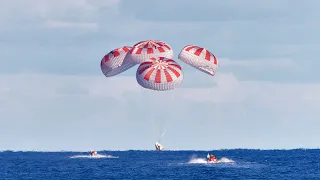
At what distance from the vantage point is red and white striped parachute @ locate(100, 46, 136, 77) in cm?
10012

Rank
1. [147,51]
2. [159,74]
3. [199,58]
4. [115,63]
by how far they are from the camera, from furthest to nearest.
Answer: [115,63], [199,58], [147,51], [159,74]

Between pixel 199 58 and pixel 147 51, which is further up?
pixel 147 51

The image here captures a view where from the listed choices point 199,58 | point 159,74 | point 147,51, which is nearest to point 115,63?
point 147,51

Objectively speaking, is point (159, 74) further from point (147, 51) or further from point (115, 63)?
point (115, 63)

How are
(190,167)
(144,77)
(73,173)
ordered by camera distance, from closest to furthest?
(144,77)
(73,173)
(190,167)

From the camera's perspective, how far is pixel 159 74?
95.4 meters

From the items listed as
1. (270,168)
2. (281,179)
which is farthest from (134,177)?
(270,168)

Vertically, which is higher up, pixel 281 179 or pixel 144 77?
pixel 144 77

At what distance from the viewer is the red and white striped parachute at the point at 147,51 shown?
3836 inches

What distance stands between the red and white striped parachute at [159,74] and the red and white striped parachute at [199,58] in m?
2.18

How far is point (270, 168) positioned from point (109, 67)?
41.9 metres

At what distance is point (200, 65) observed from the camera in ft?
325

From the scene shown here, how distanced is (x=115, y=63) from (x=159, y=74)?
6.62 meters

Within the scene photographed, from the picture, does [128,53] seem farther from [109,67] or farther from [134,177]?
[134,177]
